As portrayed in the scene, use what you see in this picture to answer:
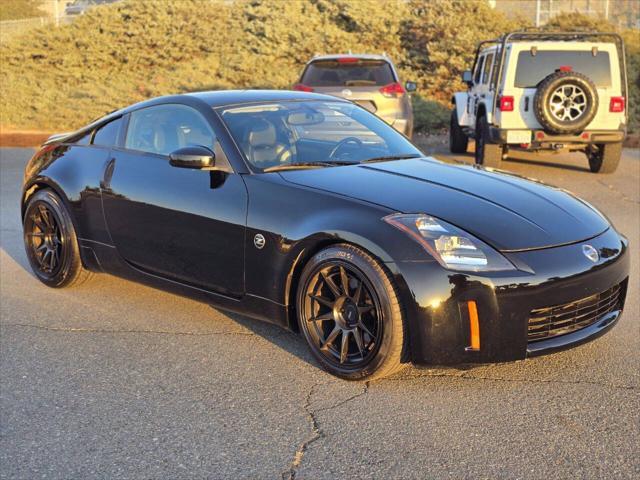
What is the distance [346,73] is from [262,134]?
7698 millimetres

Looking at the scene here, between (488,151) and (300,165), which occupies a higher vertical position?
(300,165)

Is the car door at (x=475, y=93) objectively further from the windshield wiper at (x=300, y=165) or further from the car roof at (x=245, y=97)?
the windshield wiper at (x=300, y=165)

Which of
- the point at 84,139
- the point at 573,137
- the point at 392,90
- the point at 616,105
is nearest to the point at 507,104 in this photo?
the point at 573,137

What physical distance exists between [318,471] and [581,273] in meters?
1.70

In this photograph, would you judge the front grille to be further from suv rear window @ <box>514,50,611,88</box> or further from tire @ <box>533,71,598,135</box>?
suv rear window @ <box>514,50,611,88</box>

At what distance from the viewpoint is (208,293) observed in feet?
16.4

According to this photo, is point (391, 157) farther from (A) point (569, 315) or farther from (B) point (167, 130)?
(A) point (569, 315)

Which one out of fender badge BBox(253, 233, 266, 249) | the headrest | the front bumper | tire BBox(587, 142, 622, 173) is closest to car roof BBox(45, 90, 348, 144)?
the headrest

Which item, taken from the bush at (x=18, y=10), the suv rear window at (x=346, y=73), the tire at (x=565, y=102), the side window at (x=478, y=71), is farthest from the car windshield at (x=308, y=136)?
the bush at (x=18, y=10)

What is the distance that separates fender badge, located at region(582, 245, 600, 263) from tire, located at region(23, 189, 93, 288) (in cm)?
359

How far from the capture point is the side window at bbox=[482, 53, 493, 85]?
13.0 metres

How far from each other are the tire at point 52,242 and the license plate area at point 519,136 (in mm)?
7183

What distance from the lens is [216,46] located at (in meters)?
28.7

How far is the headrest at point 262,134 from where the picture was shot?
5113 millimetres
